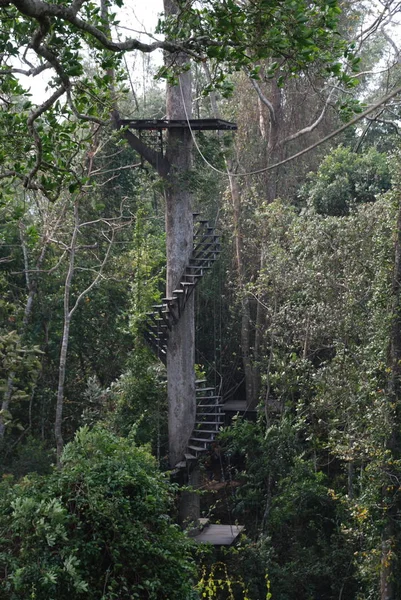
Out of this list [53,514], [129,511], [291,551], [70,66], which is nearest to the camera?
[70,66]

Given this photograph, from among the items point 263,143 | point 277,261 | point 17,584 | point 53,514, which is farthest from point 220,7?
point 263,143

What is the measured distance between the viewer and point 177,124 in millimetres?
10055

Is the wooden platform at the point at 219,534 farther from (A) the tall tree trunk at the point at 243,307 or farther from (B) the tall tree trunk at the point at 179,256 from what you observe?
(A) the tall tree trunk at the point at 243,307

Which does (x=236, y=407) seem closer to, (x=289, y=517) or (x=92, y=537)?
(x=289, y=517)

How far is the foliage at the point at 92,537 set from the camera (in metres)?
4.93

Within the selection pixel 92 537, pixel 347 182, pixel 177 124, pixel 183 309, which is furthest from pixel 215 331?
pixel 92 537

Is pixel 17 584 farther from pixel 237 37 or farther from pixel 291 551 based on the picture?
pixel 291 551

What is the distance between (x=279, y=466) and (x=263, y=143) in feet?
23.9

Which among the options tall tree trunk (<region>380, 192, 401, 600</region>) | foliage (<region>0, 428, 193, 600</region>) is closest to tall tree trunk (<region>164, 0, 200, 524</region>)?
tall tree trunk (<region>380, 192, 401, 600</region>)

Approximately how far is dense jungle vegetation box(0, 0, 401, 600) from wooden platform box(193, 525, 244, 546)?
0.64ft

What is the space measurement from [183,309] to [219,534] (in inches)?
114

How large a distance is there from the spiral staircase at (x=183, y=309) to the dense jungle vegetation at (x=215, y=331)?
1.29 ft

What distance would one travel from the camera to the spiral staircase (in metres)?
10.5

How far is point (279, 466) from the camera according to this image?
1117 cm
